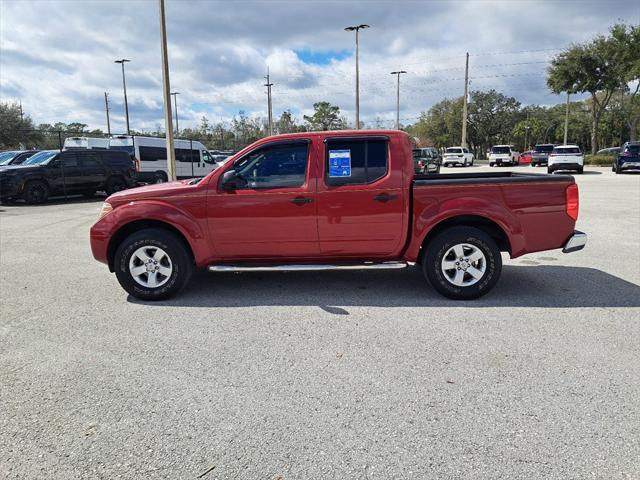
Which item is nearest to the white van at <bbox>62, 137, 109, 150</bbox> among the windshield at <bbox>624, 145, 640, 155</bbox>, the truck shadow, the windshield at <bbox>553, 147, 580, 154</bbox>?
the truck shadow

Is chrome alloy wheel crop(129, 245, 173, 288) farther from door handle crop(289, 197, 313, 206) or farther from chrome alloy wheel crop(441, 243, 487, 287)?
chrome alloy wheel crop(441, 243, 487, 287)

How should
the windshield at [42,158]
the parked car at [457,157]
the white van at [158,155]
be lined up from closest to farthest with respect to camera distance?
1. the windshield at [42,158]
2. the white van at [158,155]
3. the parked car at [457,157]

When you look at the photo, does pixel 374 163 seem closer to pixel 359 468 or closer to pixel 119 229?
pixel 119 229

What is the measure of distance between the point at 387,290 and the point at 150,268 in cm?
272

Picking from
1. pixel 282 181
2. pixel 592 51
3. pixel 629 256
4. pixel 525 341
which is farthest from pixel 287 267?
pixel 592 51

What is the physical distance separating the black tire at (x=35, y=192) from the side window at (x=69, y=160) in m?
0.96

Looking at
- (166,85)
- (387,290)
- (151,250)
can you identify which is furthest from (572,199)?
(166,85)

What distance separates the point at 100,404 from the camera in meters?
3.12

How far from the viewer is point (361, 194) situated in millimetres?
5133

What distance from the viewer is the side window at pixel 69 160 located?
1633 centimetres

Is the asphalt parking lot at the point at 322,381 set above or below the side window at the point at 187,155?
below

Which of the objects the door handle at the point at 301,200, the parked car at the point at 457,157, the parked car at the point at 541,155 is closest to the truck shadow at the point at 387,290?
the door handle at the point at 301,200

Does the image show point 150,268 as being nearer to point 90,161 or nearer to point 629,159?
point 90,161

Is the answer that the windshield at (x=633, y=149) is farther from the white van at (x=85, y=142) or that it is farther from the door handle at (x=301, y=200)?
the white van at (x=85, y=142)
